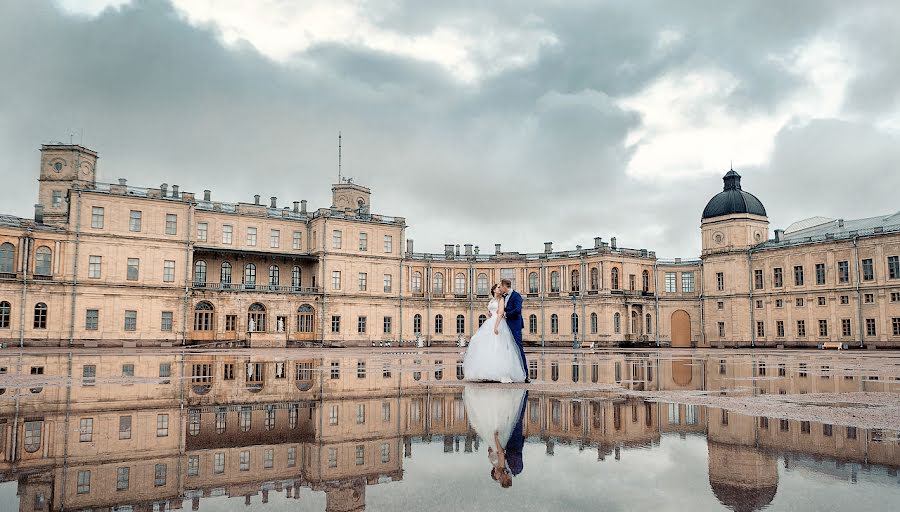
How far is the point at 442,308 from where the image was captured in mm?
62062

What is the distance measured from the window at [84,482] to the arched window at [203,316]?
45202 mm

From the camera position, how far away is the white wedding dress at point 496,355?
12.2 metres

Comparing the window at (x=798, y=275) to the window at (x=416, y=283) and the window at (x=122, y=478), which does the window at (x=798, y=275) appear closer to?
the window at (x=416, y=283)

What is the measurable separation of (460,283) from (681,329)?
21.3m

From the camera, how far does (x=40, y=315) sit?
42312 mm

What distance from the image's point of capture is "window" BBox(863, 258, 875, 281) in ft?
158

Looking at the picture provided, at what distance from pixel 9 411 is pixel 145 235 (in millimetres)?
41774

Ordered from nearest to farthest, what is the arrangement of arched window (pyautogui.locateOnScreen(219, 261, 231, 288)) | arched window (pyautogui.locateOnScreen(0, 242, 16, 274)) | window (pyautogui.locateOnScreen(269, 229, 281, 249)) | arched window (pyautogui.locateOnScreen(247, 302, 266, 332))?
arched window (pyautogui.locateOnScreen(0, 242, 16, 274)) → arched window (pyautogui.locateOnScreen(247, 302, 266, 332)) → arched window (pyautogui.locateOnScreen(219, 261, 231, 288)) → window (pyautogui.locateOnScreen(269, 229, 281, 249))

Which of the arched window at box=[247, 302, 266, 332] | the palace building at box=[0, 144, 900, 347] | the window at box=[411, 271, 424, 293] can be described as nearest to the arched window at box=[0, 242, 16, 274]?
the palace building at box=[0, 144, 900, 347]

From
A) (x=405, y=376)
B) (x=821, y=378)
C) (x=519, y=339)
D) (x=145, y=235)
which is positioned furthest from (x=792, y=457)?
(x=145, y=235)

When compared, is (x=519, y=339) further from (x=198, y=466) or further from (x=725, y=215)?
(x=725, y=215)

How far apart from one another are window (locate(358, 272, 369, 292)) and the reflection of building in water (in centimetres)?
4380

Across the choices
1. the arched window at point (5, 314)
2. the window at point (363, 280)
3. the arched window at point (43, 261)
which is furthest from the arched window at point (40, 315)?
the window at point (363, 280)

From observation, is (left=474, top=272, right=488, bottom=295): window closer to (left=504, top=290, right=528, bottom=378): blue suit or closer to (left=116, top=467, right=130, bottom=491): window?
(left=504, top=290, right=528, bottom=378): blue suit
